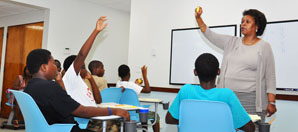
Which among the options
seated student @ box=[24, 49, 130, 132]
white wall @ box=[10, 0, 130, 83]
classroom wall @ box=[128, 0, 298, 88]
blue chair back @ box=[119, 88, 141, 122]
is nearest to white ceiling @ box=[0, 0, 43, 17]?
white wall @ box=[10, 0, 130, 83]

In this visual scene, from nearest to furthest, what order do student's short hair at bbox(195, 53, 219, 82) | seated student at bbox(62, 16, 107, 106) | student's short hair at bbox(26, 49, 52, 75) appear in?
1. student's short hair at bbox(195, 53, 219, 82)
2. student's short hair at bbox(26, 49, 52, 75)
3. seated student at bbox(62, 16, 107, 106)

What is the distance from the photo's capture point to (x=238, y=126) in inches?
60.5

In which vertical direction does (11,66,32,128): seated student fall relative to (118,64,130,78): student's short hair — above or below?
below

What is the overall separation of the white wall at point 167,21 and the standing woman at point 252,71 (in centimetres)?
167

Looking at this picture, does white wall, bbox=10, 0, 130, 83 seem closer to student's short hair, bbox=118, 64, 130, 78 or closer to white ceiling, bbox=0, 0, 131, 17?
white ceiling, bbox=0, 0, 131, 17

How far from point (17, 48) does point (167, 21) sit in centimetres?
415

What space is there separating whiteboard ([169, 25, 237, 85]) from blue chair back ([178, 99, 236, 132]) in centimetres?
270

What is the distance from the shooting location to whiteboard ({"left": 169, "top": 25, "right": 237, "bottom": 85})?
426cm

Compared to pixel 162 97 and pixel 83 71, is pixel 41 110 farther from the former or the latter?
pixel 162 97

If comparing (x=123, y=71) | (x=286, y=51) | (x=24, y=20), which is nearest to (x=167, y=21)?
(x=123, y=71)

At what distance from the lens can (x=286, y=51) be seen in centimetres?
347

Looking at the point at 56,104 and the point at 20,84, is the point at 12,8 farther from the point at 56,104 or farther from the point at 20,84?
the point at 56,104

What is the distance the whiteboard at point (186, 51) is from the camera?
426cm

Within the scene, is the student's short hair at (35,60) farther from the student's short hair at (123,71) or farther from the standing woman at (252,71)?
the student's short hair at (123,71)
